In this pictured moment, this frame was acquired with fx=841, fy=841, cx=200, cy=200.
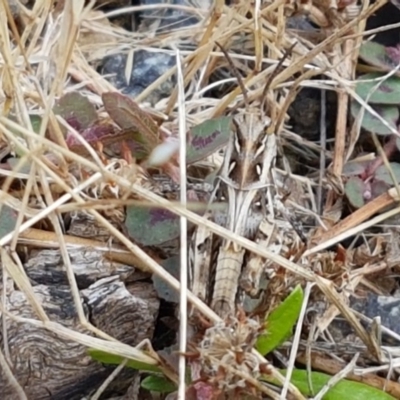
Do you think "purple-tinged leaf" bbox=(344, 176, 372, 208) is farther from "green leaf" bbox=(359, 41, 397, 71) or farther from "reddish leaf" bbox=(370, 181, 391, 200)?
"green leaf" bbox=(359, 41, 397, 71)

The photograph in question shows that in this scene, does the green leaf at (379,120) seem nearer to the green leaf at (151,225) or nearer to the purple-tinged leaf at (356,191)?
the purple-tinged leaf at (356,191)

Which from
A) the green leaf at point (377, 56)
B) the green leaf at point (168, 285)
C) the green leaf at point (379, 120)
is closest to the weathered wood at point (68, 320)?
the green leaf at point (168, 285)

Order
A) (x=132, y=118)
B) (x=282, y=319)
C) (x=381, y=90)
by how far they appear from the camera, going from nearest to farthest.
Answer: (x=282, y=319), (x=132, y=118), (x=381, y=90)

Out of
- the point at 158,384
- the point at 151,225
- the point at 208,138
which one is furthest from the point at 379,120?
the point at 158,384

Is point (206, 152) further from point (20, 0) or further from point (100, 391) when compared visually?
point (20, 0)

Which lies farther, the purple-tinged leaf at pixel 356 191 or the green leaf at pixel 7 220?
the purple-tinged leaf at pixel 356 191

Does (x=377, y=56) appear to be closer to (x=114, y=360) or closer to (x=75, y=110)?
(x=75, y=110)

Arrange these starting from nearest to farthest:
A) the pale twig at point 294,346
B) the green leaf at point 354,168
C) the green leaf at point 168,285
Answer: the pale twig at point 294,346, the green leaf at point 168,285, the green leaf at point 354,168
